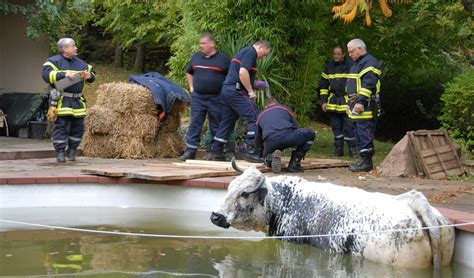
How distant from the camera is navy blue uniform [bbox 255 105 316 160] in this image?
10.8 m

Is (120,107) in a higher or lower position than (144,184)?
higher

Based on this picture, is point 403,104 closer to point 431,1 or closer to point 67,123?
point 431,1

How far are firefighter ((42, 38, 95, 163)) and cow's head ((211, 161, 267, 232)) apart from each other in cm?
463

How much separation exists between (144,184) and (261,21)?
485 centimetres

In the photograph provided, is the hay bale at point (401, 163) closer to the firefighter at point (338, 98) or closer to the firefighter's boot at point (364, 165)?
the firefighter's boot at point (364, 165)

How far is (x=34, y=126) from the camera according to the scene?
16172 millimetres

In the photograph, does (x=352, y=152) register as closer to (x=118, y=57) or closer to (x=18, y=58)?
(x=18, y=58)

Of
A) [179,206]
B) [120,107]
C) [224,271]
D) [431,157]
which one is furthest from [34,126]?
[224,271]

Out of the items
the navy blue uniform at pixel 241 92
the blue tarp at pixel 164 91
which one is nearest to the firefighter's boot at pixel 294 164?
the navy blue uniform at pixel 241 92

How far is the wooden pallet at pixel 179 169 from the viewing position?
1007 cm

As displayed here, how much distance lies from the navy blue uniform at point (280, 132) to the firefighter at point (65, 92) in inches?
106

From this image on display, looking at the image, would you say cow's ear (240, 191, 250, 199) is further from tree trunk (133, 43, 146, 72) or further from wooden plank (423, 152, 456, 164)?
tree trunk (133, 43, 146, 72)

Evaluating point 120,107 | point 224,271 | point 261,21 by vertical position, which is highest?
point 261,21

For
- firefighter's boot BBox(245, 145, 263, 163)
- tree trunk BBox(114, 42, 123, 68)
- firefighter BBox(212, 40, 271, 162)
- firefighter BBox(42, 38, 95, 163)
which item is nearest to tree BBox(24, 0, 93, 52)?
firefighter BBox(42, 38, 95, 163)
